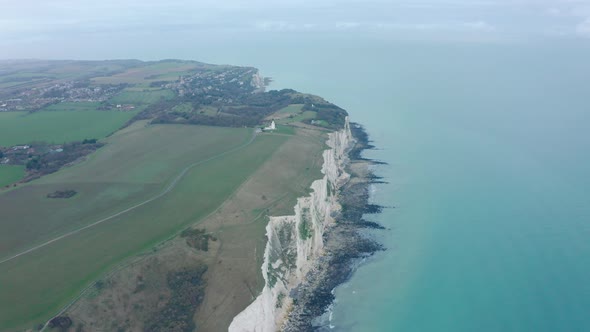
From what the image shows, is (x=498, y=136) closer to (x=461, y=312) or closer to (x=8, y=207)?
(x=461, y=312)

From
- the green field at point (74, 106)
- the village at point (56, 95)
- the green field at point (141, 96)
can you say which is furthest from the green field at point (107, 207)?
the village at point (56, 95)

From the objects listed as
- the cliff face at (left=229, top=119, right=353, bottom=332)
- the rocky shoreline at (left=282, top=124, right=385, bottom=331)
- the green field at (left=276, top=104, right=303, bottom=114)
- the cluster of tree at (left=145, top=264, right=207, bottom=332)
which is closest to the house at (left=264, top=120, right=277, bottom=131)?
Result: the green field at (left=276, top=104, right=303, bottom=114)

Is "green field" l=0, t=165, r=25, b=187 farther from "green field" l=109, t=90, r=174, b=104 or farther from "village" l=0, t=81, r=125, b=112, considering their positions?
"green field" l=109, t=90, r=174, b=104

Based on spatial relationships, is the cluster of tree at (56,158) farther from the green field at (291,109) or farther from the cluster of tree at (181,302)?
the green field at (291,109)

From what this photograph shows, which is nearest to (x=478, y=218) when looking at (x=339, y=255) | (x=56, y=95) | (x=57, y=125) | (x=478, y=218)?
(x=478, y=218)

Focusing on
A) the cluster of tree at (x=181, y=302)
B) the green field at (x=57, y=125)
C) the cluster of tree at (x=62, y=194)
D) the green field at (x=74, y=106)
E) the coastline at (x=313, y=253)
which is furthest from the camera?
the green field at (x=74, y=106)
